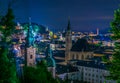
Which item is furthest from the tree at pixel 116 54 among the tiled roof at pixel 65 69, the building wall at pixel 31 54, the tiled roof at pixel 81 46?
the tiled roof at pixel 81 46

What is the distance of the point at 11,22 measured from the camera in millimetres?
11336

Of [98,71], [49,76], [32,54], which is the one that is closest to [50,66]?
[32,54]

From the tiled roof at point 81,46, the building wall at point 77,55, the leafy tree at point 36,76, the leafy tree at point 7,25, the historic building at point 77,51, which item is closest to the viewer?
the leafy tree at point 7,25

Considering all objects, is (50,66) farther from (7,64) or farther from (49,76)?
(7,64)

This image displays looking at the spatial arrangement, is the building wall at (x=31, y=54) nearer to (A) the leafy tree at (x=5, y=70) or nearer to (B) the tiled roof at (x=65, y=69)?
(B) the tiled roof at (x=65, y=69)

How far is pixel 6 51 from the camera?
1119 centimetres

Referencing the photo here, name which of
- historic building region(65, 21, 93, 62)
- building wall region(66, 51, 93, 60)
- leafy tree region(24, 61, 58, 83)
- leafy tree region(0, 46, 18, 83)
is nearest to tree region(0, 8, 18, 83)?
leafy tree region(0, 46, 18, 83)

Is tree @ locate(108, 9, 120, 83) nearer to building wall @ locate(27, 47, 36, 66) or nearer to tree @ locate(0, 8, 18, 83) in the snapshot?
tree @ locate(0, 8, 18, 83)

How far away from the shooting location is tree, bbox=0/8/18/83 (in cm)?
1102

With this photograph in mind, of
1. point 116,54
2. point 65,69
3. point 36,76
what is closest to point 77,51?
point 65,69

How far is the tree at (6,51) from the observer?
11016 mm

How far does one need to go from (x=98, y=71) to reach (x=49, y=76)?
50737 mm

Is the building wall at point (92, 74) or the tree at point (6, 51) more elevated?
the tree at point (6, 51)

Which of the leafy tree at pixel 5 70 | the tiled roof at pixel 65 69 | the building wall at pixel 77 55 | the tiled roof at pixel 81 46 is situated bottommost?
the tiled roof at pixel 65 69
